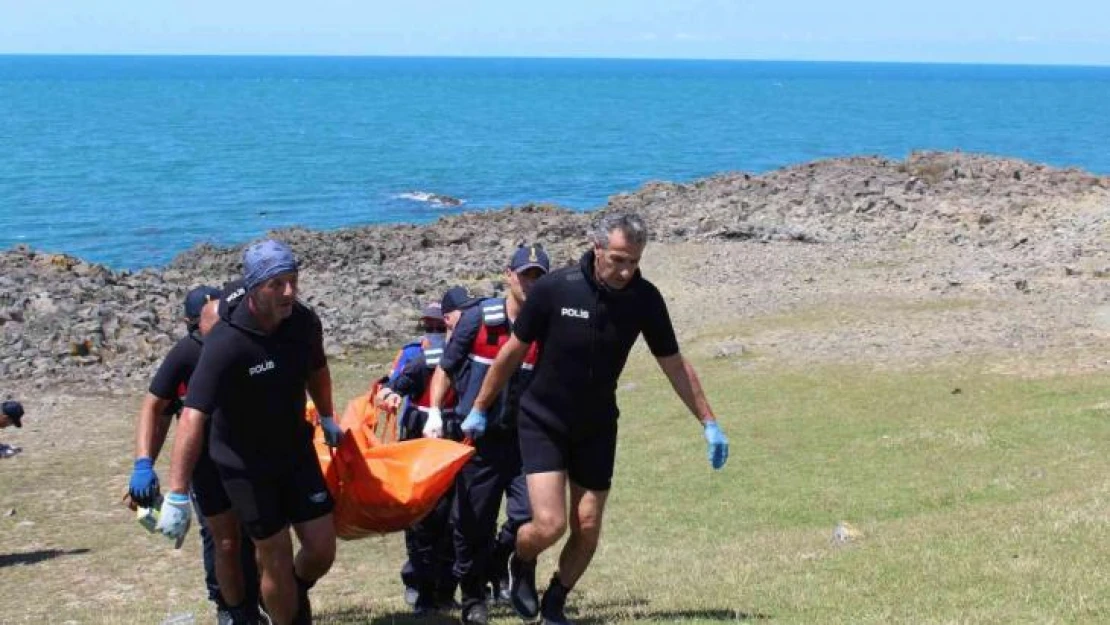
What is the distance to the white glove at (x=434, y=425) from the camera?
950cm

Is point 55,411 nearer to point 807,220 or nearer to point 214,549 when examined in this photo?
point 214,549

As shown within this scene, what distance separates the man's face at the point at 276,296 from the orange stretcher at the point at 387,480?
4.62 feet

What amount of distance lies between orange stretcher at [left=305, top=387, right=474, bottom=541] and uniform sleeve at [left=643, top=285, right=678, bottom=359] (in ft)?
4.57

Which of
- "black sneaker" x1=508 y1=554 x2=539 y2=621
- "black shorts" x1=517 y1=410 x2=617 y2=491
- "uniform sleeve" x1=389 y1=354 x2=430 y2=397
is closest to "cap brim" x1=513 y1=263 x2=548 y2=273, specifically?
"black shorts" x1=517 y1=410 x2=617 y2=491

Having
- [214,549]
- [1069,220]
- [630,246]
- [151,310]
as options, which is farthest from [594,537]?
[1069,220]

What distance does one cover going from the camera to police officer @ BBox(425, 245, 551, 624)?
915cm

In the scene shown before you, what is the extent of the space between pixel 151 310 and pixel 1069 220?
25.1 metres

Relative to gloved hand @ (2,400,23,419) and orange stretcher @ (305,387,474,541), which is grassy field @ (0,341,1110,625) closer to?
orange stretcher @ (305,387,474,541)

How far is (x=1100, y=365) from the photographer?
20.8 metres

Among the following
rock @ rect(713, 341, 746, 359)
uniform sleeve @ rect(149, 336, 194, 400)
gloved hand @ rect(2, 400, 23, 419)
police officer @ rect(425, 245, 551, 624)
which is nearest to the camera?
uniform sleeve @ rect(149, 336, 194, 400)

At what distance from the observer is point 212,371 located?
733 cm

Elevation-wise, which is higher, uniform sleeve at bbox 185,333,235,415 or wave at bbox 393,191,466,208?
uniform sleeve at bbox 185,333,235,415

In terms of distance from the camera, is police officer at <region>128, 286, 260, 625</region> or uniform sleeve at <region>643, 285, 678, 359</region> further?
uniform sleeve at <region>643, 285, 678, 359</region>

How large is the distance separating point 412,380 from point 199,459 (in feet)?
7.71
